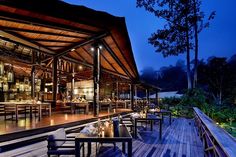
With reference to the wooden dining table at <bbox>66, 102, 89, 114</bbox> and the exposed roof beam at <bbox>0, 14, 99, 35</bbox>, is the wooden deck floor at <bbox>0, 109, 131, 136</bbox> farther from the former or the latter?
the exposed roof beam at <bbox>0, 14, 99, 35</bbox>

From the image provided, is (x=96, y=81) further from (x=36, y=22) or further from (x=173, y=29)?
(x=173, y=29)

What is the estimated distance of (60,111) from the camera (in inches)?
529

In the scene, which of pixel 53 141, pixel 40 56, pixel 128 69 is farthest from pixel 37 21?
→ pixel 128 69

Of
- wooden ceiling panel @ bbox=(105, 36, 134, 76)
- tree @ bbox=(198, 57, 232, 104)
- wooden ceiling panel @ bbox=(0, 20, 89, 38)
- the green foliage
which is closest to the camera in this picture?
→ wooden ceiling panel @ bbox=(0, 20, 89, 38)

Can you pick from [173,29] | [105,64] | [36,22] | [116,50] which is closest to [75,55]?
[105,64]

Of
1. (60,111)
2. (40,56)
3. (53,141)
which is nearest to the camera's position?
(53,141)

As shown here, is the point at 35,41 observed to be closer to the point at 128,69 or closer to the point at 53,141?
the point at 53,141

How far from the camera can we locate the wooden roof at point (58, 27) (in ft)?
22.3

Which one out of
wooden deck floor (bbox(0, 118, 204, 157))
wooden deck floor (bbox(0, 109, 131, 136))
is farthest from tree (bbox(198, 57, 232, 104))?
wooden deck floor (bbox(0, 109, 131, 136))

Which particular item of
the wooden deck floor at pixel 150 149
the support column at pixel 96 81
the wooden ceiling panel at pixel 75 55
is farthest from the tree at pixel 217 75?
the wooden deck floor at pixel 150 149

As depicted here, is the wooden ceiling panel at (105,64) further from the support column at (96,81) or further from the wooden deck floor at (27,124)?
the wooden deck floor at (27,124)

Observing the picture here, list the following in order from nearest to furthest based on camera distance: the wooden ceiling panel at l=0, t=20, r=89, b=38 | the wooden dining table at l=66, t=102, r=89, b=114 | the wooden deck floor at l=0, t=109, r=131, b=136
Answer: the wooden deck floor at l=0, t=109, r=131, b=136, the wooden ceiling panel at l=0, t=20, r=89, b=38, the wooden dining table at l=66, t=102, r=89, b=114

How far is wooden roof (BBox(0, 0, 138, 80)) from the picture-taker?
22.3 ft

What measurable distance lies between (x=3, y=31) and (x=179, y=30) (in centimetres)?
1646
